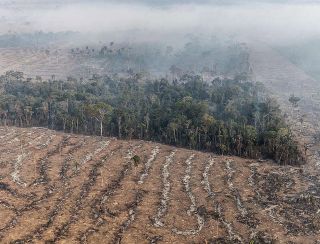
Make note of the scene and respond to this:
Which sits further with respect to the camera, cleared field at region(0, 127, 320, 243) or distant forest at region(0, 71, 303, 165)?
distant forest at region(0, 71, 303, 165)

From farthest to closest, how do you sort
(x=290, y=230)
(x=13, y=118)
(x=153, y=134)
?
(x=13, y=118) → (x=153, y=134) → (x=290, y=230)

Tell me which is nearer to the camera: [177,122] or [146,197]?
[146,197]

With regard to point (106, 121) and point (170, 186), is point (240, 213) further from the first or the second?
point (106, 121)

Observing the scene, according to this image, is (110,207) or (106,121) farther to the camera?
(106,121)

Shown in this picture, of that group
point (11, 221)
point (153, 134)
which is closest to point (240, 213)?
point (11, 221)

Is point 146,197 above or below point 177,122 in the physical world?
below

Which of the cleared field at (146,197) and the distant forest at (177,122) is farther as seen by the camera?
the distant forest at (177,122)

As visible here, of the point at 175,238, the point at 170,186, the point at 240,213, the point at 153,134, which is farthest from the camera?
the point at 153,134
